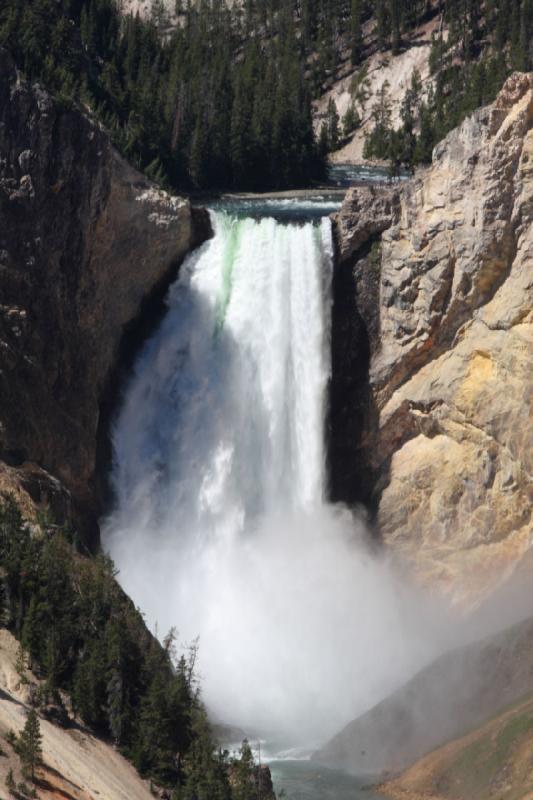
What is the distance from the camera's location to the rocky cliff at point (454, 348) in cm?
4125

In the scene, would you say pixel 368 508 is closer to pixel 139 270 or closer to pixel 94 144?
pixel 139 270

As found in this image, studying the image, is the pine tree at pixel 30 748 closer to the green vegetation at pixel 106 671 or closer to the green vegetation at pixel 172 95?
the green vegetation at pixel 106 671

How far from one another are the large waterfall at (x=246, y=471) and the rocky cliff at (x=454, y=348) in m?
1.41

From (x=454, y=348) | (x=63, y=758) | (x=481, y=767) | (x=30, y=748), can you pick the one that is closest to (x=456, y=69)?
(x=454, y=348)

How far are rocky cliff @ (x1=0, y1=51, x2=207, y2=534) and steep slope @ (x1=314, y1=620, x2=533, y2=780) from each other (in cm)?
1104

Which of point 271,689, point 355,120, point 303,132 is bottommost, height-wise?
point 271,689

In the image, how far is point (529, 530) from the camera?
41.2 metres

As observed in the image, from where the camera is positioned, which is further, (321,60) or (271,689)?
(321,60)

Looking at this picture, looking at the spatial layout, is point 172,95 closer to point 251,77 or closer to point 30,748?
point 251,77

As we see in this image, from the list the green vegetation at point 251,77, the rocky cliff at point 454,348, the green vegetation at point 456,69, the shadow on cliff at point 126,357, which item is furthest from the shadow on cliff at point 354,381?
the green vegetation at point 456,69

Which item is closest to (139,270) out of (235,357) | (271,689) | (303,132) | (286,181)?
(235,357)

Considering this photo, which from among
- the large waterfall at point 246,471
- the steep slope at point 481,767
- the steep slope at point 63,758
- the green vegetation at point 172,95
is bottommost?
the steep slope at point 481,767

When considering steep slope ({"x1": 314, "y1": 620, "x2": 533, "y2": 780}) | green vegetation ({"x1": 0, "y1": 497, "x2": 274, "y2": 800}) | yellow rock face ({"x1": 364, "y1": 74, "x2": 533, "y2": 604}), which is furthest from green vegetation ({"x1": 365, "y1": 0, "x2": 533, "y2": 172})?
green vegetation ({"x1": 0, "y1": 497, "x2": 274, "y2": 800})

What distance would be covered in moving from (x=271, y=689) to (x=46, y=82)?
22.0 metres
